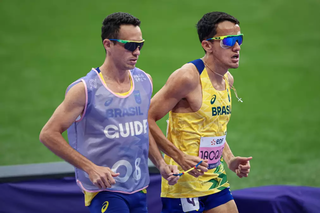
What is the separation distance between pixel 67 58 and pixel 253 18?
494 centimetres

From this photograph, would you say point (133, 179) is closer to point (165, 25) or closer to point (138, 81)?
point (138, 81)

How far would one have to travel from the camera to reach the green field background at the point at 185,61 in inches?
297

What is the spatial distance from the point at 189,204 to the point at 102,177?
0.92 metres

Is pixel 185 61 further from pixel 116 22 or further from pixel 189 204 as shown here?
pixel 116 22

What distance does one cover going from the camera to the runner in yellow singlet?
352cm

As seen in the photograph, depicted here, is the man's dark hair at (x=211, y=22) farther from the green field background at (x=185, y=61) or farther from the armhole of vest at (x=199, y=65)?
the green field background at (x=185, y=61)

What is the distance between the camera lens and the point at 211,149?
362cm

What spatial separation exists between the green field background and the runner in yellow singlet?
2834mm

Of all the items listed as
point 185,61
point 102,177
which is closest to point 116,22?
point 102,177

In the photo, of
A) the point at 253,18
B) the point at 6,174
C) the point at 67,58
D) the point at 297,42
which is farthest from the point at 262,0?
the point at 6,174

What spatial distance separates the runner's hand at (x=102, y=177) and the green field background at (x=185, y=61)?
3.75 m

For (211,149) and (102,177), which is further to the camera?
(211,149)

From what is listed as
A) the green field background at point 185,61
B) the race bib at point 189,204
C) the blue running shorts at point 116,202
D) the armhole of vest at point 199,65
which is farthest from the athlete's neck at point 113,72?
the green field background at point 185,61

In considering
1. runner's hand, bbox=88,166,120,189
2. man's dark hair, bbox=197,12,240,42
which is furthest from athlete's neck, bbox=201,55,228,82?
runner's hand, bbox=88,166,120,189
